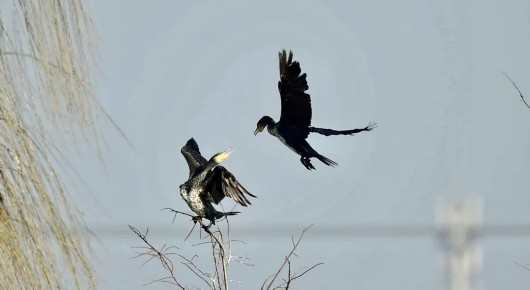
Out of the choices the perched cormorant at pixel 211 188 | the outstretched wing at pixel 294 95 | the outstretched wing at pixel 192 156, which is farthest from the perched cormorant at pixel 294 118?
the perched cormorant at pixel 211 188

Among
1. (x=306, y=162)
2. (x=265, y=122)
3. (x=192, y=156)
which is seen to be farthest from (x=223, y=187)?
(x=265, y=122)

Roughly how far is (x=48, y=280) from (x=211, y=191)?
1738 millimetres

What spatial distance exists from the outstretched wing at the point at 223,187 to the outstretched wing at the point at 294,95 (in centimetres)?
160

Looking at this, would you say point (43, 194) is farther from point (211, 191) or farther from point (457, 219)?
point (457, 219)

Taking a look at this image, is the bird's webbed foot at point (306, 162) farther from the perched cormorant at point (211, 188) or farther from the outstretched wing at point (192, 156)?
the perched cormorant at point (211, 188)

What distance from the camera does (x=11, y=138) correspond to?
2953 millimetres

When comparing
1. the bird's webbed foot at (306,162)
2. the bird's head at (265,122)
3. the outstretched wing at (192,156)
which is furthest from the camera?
the bird's head at (265,122)

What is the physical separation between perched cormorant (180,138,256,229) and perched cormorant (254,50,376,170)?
1508 millimetres

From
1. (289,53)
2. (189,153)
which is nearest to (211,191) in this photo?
(189,153)

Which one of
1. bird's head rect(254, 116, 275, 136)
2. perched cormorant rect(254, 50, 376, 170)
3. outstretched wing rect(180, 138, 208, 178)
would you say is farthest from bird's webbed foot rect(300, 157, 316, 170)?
outstretched wing rect(180, 138, 208, 178)

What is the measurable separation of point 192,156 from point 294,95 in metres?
1.46

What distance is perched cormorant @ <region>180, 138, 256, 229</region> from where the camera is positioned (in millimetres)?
4559

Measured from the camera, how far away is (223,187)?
459cm

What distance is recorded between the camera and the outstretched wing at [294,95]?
624cm
